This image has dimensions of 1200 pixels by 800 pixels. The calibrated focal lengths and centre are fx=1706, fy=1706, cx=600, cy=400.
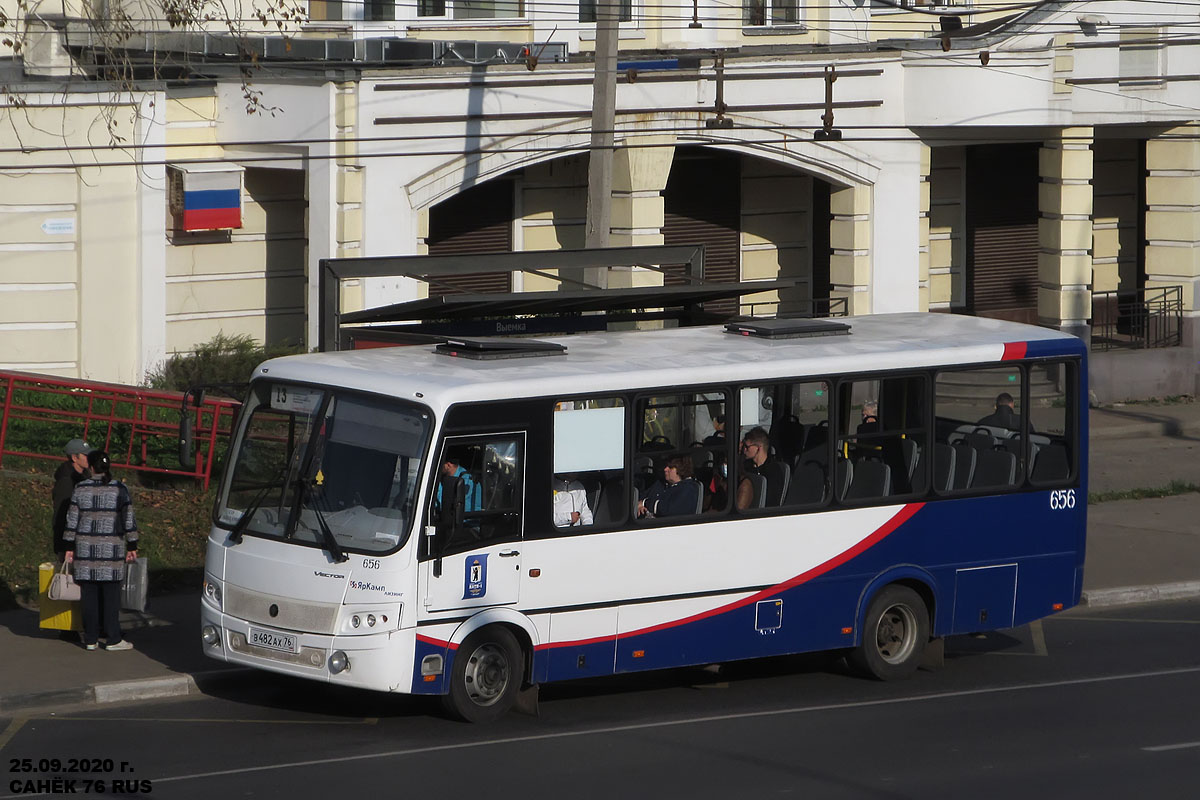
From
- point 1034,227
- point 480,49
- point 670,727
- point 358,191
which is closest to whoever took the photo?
point 670,727

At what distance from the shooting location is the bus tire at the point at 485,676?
37.1 feet

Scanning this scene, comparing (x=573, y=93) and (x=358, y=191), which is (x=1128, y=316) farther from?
(x=358, y=191)

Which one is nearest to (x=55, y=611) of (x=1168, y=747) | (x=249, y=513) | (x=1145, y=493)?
(x=249, y=513)

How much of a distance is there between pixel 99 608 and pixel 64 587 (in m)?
0.36

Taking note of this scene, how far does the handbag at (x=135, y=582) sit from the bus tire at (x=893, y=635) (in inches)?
215

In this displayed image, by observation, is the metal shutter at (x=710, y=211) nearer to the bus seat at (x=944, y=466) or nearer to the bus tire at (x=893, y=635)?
the bus seat at (x=944, y=466)

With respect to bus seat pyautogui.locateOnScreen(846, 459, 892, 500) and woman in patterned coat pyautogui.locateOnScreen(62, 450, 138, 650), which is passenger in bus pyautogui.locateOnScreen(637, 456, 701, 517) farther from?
woman in patterned coat pyautogui.locateOnScreen(62, 450, 138, 650)

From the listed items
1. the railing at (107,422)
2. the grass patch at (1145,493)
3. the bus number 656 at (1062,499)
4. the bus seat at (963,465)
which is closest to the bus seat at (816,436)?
the bus seat at (963,465)

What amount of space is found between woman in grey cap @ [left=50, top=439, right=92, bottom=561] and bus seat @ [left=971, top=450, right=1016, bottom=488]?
6.85 meters

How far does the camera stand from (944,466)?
13.2m

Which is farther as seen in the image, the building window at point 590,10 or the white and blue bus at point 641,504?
the building window at point 590,10

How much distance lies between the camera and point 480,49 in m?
25.3

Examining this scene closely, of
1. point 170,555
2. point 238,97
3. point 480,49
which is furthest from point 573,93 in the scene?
point 170,555

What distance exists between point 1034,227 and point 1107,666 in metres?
19.2
